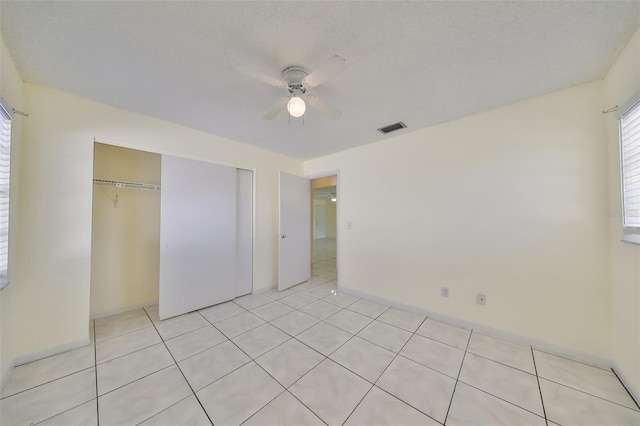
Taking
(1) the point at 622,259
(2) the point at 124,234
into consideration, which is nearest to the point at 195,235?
(2) the point at 124,234

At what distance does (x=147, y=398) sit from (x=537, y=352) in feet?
10.6

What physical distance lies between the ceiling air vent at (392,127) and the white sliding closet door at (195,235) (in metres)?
2.22

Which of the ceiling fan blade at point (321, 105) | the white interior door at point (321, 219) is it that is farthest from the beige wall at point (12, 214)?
the white interior door at point (321, 219)

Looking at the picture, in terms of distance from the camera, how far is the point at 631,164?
1.44m

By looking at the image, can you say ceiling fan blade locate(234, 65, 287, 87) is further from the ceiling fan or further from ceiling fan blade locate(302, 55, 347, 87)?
ceiling fan blade locate(302, 55, 347, 87)

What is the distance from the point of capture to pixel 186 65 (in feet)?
5.06

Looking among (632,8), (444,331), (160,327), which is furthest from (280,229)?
(632,8)

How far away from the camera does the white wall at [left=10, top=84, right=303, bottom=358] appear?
1747 millimetres

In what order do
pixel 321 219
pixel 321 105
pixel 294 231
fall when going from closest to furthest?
pixel 321 105
pixel 294 231
pixel 321 219

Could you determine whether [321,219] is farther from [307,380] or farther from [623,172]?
[623,172]

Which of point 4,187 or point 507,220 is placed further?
point 507,220

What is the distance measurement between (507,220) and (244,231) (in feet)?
11.2

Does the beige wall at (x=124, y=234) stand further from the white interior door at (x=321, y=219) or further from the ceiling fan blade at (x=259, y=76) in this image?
the white interior door at (x=321, y=219)

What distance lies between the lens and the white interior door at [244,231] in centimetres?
325
